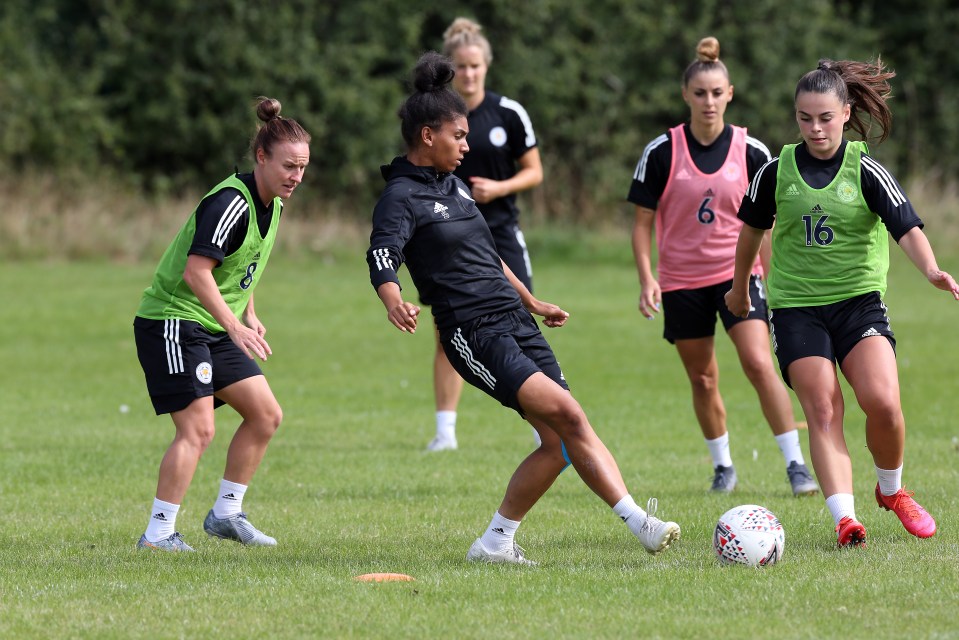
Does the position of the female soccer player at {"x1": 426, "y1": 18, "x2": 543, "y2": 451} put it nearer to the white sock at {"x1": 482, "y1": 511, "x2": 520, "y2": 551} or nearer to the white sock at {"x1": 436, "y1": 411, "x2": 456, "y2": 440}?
the white sock at {"x1": 436, "y1": 411, "x2": 456, "y2": 440}

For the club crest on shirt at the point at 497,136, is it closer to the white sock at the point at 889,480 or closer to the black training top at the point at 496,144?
the black training top at the point at 496,144

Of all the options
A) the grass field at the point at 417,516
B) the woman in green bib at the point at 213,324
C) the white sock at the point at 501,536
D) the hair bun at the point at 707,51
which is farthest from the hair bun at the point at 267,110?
the hair bun at the point at 707,51

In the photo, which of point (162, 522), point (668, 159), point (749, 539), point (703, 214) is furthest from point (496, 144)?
point (749, 539)

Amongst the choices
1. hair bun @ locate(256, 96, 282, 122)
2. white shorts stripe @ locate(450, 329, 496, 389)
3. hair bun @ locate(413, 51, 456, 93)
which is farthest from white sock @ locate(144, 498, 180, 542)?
hair bun @ locate(413, 51, 456, 93)

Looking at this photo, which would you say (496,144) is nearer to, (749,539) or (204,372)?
(204,372)

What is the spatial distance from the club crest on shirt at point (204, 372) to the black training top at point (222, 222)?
0.52 meters

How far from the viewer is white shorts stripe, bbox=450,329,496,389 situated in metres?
5.77

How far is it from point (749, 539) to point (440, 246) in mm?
1767

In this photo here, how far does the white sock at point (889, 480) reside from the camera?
6.36 metres

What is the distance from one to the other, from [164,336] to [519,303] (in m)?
1.67

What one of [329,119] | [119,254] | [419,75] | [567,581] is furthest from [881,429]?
[329,119]

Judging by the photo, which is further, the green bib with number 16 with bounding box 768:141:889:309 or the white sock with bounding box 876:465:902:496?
the white sock with bounding box 876:465:902:496

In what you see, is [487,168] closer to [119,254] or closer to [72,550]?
[72,550]

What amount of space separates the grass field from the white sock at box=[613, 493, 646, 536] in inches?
7.3
